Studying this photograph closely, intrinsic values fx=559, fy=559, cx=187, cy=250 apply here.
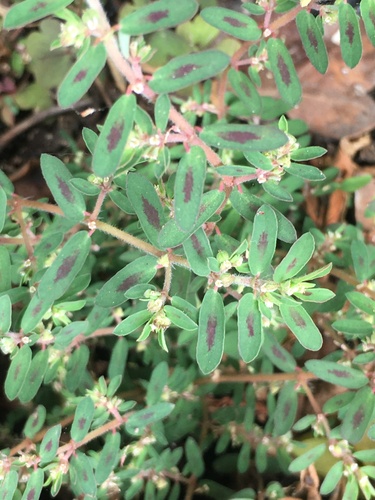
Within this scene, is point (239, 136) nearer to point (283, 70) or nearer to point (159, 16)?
point (159, 16)

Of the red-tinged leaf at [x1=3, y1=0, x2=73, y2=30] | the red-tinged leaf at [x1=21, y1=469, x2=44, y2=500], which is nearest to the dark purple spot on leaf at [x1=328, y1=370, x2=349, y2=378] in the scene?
the red-tinged leaf at [x1=21, y1=469, x2=44, y2=500]

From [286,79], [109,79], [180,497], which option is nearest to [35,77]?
[109,79]

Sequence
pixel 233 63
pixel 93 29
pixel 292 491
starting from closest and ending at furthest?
pixel 93 29 → pixel 233 63 → pixel 292 491

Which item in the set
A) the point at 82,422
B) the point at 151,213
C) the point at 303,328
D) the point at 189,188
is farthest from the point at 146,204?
the point at 82,422

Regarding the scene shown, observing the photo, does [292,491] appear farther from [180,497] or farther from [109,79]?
[109,79]

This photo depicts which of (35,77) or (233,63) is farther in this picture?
(35,77)

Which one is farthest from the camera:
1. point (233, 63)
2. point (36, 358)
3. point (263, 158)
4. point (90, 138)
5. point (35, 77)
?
point (35, 77)

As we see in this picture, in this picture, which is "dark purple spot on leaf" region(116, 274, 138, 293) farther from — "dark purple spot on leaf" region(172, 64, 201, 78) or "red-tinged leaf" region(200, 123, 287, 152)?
"dark purple spot on leaf" region(172, 64, 201, 78)
